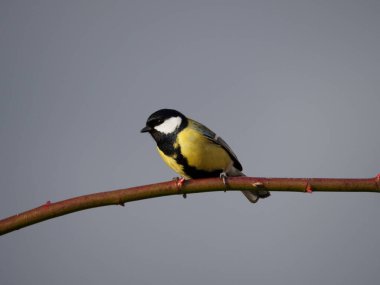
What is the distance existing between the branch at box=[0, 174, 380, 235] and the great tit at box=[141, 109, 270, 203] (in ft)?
4.23

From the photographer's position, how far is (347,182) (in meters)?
2.93

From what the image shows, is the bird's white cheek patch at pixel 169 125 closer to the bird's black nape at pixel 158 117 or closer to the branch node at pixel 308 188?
the bird's black nape at pixel 158 117

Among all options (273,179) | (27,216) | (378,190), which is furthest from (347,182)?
(27,216)

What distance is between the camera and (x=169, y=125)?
481cm

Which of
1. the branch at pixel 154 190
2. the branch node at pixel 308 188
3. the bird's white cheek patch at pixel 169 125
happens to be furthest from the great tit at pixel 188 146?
the branch node at pixel 308 188

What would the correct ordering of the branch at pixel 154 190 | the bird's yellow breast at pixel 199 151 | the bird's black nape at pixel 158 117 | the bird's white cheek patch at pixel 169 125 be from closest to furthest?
the branch at pixel 154 190 < the bird's yellow breast at pixel 199 151 < the bird's white cheek patch at pixel 169 125 < the bird's black nape at pixel 158 117

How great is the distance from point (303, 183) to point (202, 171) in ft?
5.78

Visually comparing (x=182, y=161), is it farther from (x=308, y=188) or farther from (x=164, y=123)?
(x=308, y=188)

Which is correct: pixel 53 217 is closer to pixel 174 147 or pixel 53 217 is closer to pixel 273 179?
pixel 273 179

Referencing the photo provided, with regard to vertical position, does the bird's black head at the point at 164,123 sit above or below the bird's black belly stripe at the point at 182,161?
above

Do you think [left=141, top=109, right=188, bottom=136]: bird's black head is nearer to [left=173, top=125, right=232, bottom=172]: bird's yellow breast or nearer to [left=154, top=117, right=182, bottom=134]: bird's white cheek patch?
[left=154, top=117, right=182, bottom=134]: bird's white cheek patch

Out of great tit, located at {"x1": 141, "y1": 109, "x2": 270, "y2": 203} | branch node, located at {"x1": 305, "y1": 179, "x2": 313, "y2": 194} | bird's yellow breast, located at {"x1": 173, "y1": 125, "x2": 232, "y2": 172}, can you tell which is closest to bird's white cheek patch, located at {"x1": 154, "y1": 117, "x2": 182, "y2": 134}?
great tit, located at {"x1": 141, "y1": 109, "x2": 270, "y2": 203}

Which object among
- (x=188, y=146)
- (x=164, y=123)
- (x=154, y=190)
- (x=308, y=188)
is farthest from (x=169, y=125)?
(x=308, y=188)

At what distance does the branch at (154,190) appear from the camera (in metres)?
2.93
